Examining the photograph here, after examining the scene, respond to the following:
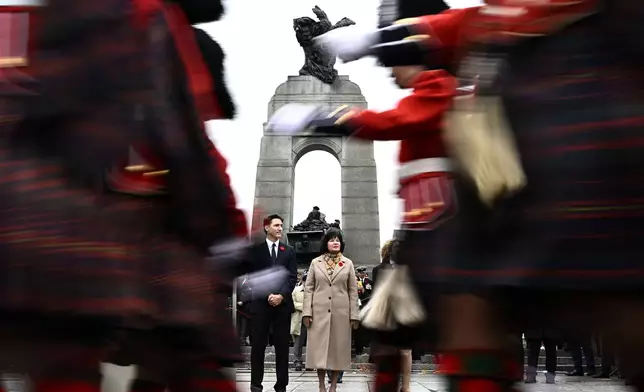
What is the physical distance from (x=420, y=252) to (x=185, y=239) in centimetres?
76

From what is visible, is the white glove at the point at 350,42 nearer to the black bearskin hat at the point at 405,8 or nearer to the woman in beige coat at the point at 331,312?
the black bearskin hat at the point at 405,8

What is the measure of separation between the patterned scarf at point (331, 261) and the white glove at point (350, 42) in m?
5.93

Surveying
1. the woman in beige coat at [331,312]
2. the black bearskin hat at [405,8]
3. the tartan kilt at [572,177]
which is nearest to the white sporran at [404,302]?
the black bearskin hat at [405,8]

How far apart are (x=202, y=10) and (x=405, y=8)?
2.94 feet

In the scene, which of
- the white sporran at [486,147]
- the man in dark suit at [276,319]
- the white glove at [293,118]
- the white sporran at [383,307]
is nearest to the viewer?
the white sporran at [486,147]

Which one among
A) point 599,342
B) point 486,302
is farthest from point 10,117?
point 599,342

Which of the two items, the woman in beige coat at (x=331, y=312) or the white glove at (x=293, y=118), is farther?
the woman in beige coat at (x=331, y=312)

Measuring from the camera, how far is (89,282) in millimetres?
1590

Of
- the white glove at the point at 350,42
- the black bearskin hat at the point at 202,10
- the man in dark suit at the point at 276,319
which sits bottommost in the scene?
the man in dark suit at the point at 276,319

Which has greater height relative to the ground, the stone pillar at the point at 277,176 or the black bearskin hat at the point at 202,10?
the stone pillar at the point at 277,176

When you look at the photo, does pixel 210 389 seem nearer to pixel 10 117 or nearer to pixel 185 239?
pixel 185 239

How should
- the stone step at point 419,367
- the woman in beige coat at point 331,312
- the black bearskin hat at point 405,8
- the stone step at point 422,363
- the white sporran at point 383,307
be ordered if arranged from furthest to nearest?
the stone step at point 422,363 → the stone step at point 419,367 → the woman in beige coat at point 331,312 → the white sporran at point 383,307 → the black bearskin hat at point 405,8

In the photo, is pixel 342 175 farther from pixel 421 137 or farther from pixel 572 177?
pixel 572 177

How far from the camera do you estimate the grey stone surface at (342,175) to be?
22414 millimetres
